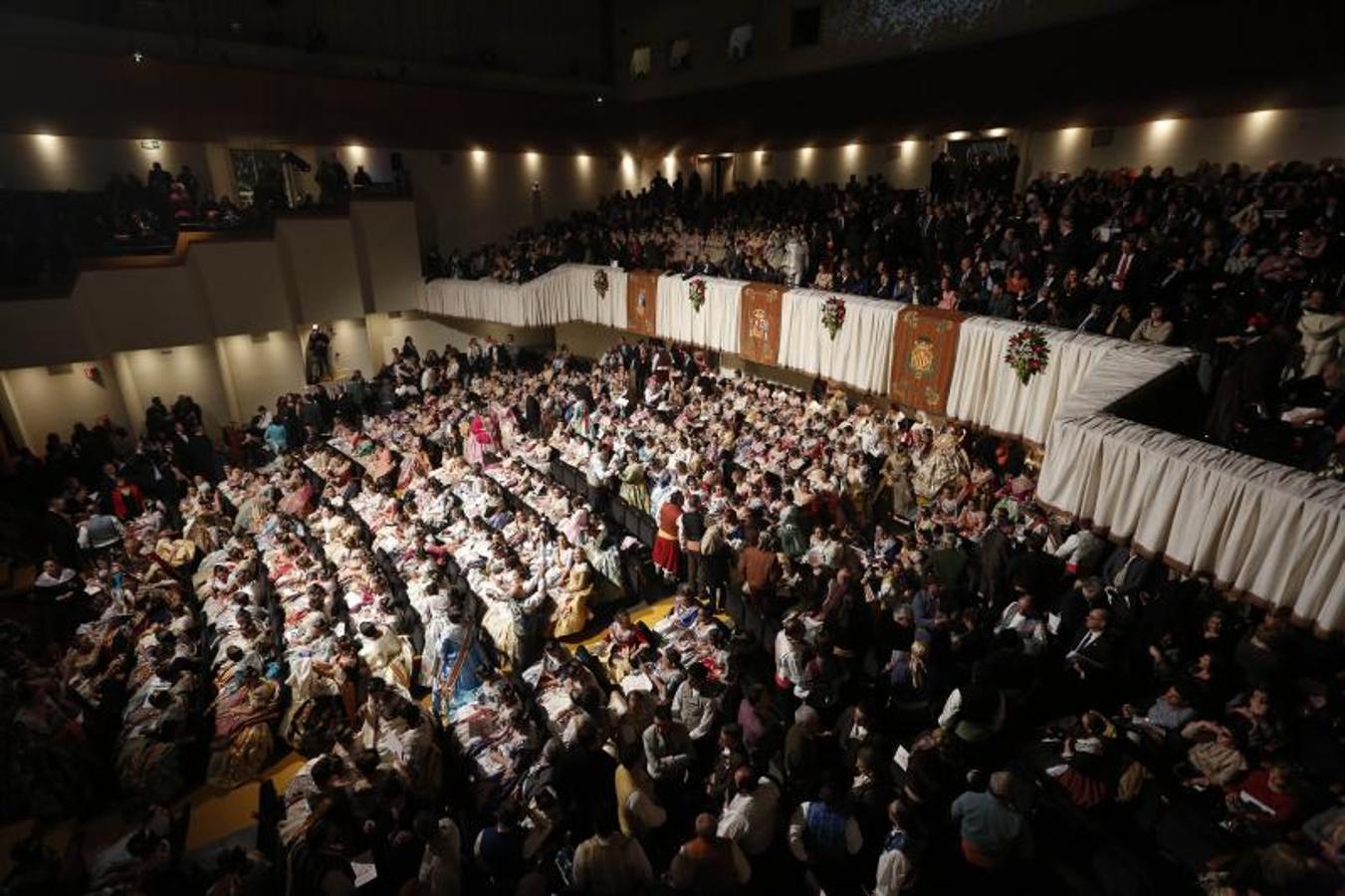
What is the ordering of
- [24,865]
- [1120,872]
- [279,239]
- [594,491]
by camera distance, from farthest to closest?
[279,239] → [594,491] → [24,865] → [1120,872]

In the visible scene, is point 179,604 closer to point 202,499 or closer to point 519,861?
point 202,499

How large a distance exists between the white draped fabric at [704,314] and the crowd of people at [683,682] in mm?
2005

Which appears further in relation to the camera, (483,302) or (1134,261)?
(483,302)

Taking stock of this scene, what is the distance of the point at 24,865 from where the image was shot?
483 centimetres

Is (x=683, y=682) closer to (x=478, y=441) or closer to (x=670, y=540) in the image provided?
(x=670, y=540)

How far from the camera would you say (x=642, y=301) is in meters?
15.5

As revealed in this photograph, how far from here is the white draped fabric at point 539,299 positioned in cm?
1658

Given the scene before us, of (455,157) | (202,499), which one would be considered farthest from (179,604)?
(455,157)

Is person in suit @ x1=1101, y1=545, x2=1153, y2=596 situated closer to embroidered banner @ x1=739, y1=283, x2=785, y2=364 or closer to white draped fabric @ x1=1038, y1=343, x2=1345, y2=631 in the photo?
white draped fabric @ x1=1038, y1=343, x2=1345, y2=631

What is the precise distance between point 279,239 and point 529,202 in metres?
8.05

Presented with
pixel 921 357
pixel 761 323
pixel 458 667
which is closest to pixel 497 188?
pixel 761 323

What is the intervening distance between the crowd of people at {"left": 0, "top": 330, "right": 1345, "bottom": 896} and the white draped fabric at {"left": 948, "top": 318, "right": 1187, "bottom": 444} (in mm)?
749

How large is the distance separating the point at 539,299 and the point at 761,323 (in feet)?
23.9

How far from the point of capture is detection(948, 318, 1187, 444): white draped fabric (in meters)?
8.27
